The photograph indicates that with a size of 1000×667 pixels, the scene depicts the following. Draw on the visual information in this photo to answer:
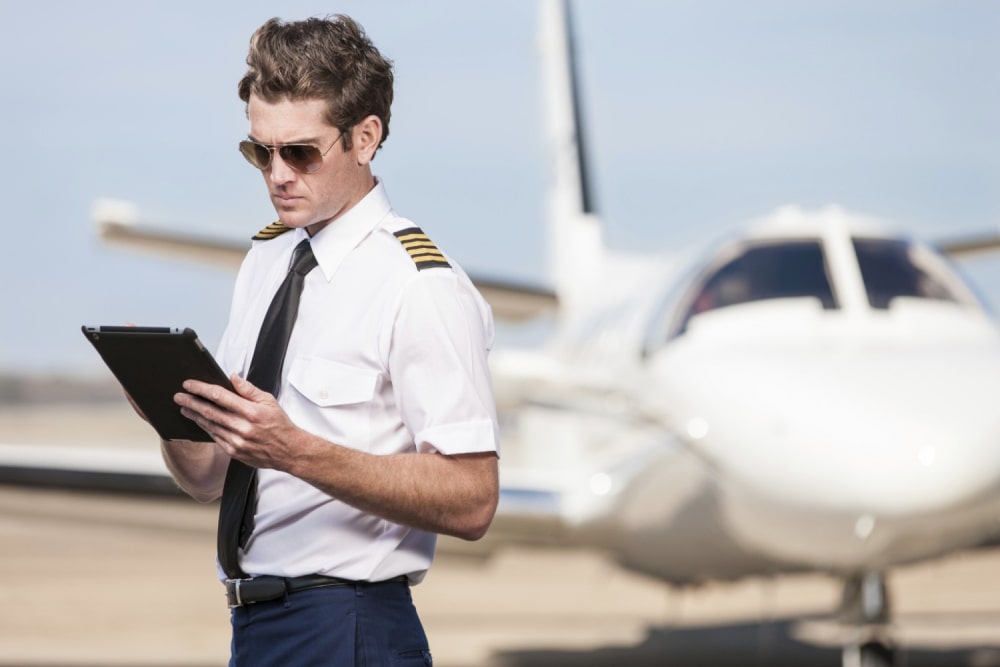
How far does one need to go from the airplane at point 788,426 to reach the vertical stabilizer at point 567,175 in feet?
25.3

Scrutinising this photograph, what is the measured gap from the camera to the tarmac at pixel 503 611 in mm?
7699

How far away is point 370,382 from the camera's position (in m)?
1.85

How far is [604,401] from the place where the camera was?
26.2ft

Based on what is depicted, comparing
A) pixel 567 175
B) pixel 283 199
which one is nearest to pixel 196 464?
pixel 283 199

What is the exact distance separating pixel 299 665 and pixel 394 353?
1.58 feet

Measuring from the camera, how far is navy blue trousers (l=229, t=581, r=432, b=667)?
1846 mm

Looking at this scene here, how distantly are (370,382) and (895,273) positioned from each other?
17.3 feet

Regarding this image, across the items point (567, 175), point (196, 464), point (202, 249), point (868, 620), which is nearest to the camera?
point (196, 464)

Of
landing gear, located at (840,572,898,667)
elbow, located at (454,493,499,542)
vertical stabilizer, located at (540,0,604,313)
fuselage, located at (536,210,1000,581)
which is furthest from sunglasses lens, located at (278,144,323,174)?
vertical stabilizer, located at (540,0,604,313)

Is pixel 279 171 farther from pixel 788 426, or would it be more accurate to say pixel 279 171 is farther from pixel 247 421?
pixel 788 426

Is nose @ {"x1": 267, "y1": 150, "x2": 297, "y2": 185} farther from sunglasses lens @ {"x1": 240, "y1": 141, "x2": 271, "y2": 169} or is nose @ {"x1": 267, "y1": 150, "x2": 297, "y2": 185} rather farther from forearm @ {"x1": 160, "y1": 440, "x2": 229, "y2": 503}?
forearm @ {"x1": 160, "y1": 440, "x2": 229, "y2": 503}

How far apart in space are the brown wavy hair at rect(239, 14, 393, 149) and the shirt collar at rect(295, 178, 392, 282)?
13 centimetres

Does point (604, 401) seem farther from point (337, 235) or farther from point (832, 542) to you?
point (337, 235)

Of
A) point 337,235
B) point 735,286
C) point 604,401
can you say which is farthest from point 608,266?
point 337,235
